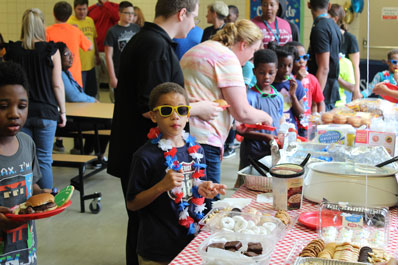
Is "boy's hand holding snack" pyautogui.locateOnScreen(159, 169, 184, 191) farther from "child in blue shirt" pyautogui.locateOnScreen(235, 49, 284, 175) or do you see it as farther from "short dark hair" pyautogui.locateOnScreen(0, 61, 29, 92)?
"child in blue shirt" pyautogui.locateOnScreen(235, 49, 284, 175)

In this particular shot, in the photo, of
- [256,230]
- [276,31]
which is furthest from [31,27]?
[256,230]

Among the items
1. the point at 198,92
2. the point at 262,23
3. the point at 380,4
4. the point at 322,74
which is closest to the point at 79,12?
the point at 262,23

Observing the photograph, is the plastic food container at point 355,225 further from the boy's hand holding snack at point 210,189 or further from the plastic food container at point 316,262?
the boy's hand holding snack at point 210,189

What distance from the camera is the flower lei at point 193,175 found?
7.31 ft

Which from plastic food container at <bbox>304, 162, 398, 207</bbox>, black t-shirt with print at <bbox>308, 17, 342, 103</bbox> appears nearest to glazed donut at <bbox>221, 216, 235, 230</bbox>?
plastic food container at <bbox>304, 162, 398, 207</bbox>

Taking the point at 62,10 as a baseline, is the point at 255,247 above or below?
below

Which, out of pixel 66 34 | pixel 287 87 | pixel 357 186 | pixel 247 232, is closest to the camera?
pixel 247 232

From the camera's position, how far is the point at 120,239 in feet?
13.3

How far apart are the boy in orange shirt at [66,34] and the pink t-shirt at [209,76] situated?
356 cm

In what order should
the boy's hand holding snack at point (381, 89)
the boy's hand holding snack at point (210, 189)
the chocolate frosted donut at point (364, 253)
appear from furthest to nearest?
the boy's hand holding snack at point (381, 89) < the boy's hand holding snack at point (210, 189) < the chocolate frosted donut at point (364, 253)

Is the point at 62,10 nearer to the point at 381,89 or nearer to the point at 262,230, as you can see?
the point at 381,89

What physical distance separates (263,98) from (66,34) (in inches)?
139

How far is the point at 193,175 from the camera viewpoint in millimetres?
2297

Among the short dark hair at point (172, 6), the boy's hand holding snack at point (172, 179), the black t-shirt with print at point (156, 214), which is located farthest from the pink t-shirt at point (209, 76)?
the boy's hand holding snack at point (172, 179)
